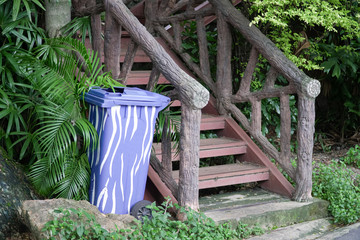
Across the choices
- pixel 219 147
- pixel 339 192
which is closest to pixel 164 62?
pixel 219 147

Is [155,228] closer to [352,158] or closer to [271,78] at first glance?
[271,78]

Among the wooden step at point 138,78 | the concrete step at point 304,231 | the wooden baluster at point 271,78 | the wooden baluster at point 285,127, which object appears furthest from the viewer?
the wooden step at point 138,78

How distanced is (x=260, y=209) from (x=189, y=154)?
3.18 feet

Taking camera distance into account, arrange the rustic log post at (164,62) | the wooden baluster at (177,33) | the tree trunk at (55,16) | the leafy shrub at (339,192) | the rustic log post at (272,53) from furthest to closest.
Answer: the wooden baluster at (177,33) < the tree trunk at (55,16) < the leafy shrub at (339,192) < the rustic log post at (272,53) < the rustic log post at (164,62)

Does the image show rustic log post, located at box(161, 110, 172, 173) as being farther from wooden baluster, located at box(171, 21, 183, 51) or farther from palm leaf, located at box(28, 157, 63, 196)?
wooden baluster, located at box(171, 21, 183, 51)

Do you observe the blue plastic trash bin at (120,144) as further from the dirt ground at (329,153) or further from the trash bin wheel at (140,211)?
the dirt ground at (329,153)

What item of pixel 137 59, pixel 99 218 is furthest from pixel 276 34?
pixel 99 218

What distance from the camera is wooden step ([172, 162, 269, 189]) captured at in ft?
15.0

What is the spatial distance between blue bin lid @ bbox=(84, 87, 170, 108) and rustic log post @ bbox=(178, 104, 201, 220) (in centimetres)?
23

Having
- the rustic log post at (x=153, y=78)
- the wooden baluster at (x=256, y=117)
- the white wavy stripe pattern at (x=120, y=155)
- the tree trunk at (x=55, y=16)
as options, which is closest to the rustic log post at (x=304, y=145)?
the wooden baluster at (x=256, y=117)

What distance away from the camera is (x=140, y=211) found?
3.78 metres

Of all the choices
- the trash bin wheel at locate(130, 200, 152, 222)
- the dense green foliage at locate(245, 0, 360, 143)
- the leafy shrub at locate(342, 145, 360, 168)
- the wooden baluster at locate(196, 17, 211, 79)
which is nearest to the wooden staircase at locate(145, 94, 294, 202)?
the wooden baluster at locate(196, 17, 211, 79)

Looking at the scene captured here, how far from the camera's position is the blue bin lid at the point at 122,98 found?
356 cm

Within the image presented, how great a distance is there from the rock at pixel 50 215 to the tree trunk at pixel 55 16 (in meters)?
2.17
